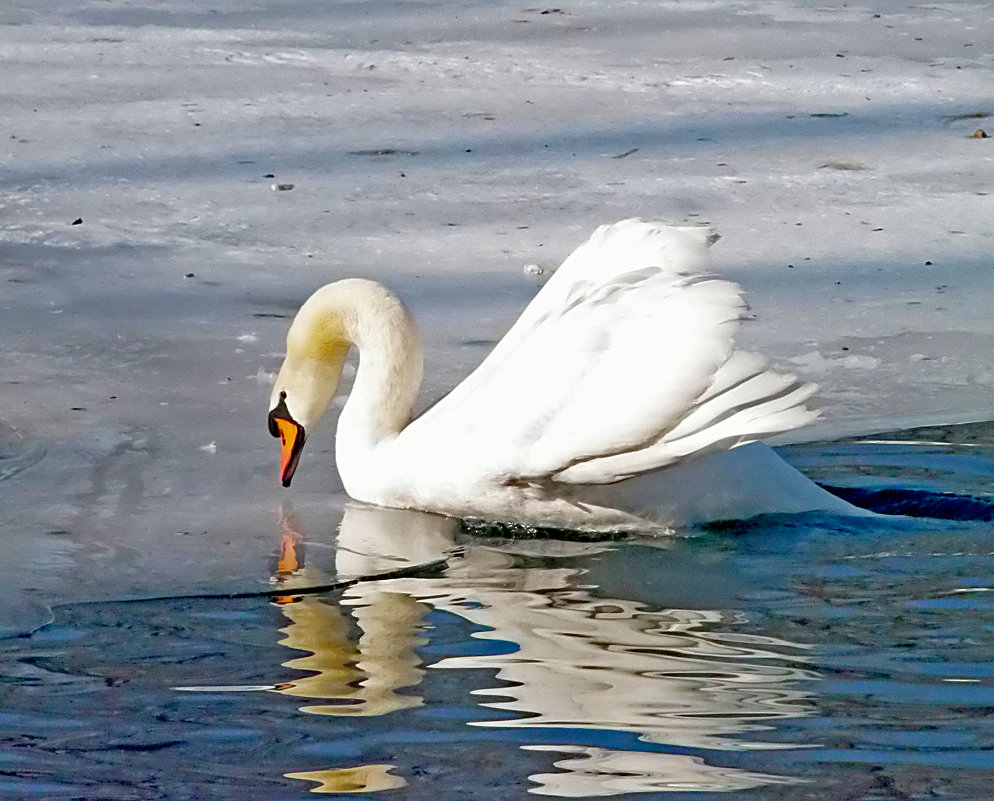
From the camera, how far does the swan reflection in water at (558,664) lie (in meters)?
2.89

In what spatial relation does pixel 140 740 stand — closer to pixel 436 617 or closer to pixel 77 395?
pixel 436 617

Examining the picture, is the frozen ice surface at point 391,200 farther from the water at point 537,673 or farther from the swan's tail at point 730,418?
the swan's tail at point 730,418

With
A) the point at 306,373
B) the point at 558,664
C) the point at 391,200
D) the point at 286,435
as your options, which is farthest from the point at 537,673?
the point at 391,200

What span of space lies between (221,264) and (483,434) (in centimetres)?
242

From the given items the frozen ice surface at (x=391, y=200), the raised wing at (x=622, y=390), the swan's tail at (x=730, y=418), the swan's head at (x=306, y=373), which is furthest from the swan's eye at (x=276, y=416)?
the swan's tail at (x=730, y=418)

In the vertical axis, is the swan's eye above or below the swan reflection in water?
above

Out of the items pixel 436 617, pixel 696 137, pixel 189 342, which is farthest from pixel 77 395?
pixel 696 137

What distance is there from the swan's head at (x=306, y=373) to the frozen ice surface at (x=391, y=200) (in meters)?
0.15

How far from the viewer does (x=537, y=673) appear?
3.37m

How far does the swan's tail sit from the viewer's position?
420cm

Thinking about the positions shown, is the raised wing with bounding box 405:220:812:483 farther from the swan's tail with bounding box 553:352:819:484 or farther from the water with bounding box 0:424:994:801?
the water with bounding box 0:424:994:801

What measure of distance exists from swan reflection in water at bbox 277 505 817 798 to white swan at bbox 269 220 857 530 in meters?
0.21

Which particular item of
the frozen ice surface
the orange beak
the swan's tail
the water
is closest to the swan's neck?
the orange beak

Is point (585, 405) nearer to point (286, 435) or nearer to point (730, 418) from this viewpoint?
point (730, 418)
